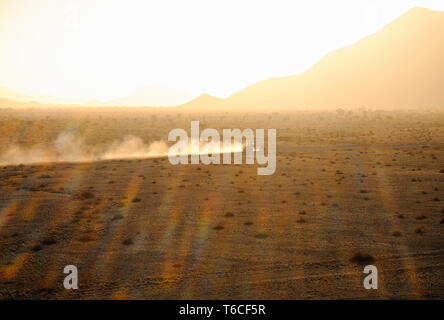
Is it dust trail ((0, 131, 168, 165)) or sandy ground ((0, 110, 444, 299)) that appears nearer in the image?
sandy ground ((0, 110, 444, 299))

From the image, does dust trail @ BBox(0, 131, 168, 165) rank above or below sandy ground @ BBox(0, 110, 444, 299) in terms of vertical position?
above

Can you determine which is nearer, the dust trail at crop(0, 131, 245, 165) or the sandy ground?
the sandy ground

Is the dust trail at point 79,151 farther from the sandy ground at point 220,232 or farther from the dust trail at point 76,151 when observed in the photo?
the sandy ground at point 220,232

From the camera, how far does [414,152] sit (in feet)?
114

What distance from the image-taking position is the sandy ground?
9773mm

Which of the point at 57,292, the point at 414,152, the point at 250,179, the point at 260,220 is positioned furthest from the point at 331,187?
the point at 414,152

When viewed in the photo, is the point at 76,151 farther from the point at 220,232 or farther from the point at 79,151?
the point at 220,232

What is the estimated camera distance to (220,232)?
13.9 metres

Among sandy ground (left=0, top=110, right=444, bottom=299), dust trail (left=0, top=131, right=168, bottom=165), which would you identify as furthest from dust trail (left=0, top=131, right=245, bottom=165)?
sandy ground (left=0, top=110, right=444, bottom=299)

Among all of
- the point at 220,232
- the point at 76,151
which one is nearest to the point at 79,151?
the point at 76,151

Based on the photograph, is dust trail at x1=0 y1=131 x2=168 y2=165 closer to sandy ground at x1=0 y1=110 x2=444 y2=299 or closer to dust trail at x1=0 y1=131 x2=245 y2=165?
dust trail at x1=0 y1=131 x2=245 y2=165

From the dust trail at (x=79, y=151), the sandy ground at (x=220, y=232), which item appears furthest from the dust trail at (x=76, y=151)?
the sandy ground at (x=220, y=232)

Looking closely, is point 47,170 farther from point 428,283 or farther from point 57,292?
point 428,283
